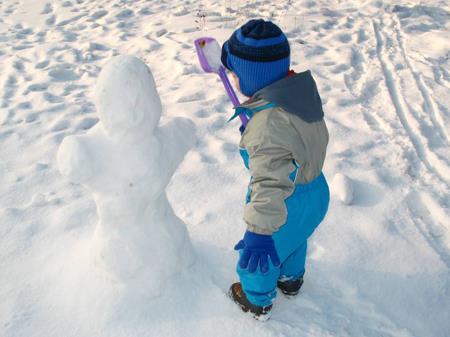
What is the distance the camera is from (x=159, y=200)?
185 cm

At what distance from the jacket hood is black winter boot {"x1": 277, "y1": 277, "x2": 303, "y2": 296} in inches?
33.4

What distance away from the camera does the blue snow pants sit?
1771mm

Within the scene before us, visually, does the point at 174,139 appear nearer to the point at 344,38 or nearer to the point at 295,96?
the point at 295,96

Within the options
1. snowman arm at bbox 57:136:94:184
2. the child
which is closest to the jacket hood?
the child

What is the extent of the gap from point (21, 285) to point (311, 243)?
61.3 inches

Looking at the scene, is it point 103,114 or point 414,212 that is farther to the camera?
point 414,212

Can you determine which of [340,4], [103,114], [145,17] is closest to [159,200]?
[103,114]

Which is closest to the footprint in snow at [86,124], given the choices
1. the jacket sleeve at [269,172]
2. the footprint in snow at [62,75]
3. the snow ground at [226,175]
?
the snow ground at [226,175]

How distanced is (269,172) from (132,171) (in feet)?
1.72

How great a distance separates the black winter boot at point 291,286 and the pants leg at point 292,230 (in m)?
0.18

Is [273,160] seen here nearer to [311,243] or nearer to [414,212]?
[311,243]

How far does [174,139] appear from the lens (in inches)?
70.9

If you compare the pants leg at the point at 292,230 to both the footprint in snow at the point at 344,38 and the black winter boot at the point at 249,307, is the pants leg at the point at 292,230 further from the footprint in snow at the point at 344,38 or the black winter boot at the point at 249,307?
the footprint in snow at the point at 344,38

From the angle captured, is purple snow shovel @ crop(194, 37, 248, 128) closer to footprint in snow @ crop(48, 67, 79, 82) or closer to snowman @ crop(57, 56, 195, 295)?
snowman @ crop(57, 56, 195, 295)
